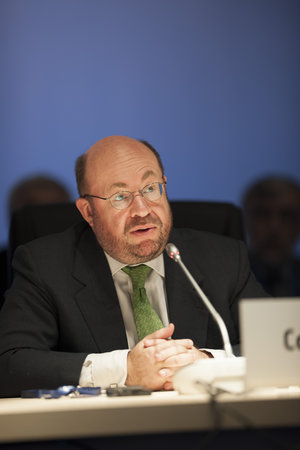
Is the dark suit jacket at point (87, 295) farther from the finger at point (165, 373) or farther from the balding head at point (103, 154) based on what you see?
the finger at point (165, 373)

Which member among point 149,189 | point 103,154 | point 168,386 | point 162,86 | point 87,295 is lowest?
point 168,386

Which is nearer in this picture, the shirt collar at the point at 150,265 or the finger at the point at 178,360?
the finger at the point at 178,360

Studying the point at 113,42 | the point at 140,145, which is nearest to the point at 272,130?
the point at 113,42

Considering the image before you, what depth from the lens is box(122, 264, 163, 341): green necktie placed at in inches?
88.0

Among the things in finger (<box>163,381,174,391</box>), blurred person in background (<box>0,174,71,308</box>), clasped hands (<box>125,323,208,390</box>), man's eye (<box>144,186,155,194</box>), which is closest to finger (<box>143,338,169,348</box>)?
clasped hands (<box>125,323,208,390</box>)

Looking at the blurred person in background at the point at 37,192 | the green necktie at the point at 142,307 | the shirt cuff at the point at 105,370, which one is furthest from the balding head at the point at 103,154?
the blurred person in background at the point at 37,192

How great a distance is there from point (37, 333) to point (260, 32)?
9.06ft

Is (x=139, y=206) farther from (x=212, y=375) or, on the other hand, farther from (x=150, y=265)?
(x=212, y=375)

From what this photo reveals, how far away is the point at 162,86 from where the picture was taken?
4172 mm

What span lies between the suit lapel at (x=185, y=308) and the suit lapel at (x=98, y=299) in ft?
0.62

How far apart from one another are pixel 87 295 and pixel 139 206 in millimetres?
340

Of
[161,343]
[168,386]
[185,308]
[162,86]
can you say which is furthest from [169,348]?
[162,86]

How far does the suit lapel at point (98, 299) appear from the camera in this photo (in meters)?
2.27

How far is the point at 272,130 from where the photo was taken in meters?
4.26
